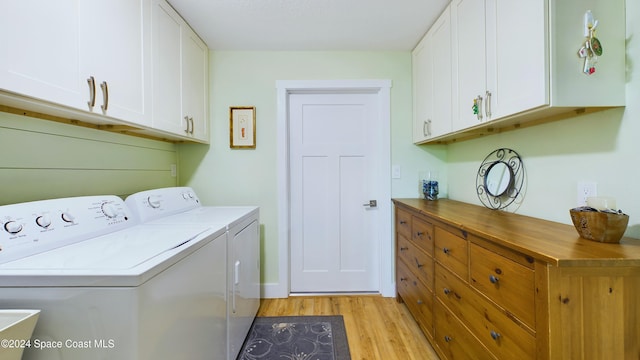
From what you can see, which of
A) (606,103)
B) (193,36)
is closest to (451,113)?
(606,103)

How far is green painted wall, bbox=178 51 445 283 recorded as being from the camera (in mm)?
2410

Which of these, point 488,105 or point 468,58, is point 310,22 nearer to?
point 468,58

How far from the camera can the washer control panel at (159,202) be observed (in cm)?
155

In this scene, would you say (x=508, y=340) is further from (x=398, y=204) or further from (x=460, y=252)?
(x=398, y=204)

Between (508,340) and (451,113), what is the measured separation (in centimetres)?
133

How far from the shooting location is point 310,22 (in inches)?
77.0

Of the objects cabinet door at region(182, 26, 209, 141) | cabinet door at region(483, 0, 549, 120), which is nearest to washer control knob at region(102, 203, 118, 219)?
cabinet door at region(182, 26, 209, 141)

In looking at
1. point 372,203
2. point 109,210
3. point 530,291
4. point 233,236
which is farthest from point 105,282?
point 372,203

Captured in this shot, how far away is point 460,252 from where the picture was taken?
4.31 ft

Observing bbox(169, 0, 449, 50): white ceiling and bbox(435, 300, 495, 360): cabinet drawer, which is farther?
bbox(169, 0, 449, 50): white ceiling

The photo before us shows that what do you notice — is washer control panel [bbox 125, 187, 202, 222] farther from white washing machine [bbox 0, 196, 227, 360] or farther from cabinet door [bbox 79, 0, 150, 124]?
cabinet door [bbox 79, 0, 150, 124]

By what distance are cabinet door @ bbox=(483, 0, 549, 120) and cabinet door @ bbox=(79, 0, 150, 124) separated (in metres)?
1.90

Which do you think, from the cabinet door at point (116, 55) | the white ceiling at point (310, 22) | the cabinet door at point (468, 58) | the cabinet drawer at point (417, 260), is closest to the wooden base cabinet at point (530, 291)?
the cabinet drawer at point (417, 260)

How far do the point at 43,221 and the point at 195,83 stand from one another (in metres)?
1.46
